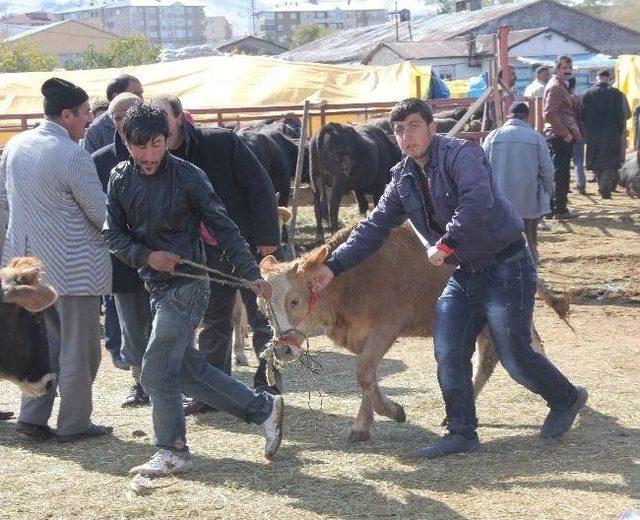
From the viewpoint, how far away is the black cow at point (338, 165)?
15742 millimetres

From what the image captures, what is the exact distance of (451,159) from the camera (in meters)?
5.73

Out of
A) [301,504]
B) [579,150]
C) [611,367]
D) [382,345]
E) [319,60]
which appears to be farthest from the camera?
[319,60]

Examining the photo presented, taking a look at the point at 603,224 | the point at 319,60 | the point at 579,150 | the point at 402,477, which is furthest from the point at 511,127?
the point at 319,60

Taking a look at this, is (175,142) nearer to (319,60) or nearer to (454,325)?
(454,325)

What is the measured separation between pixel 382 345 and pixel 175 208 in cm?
164

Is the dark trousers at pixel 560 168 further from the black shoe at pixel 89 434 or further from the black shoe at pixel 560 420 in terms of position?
the black shoe at pixel 89 434

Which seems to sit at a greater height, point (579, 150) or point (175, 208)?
point (175, 208)

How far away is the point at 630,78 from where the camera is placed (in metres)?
28.3

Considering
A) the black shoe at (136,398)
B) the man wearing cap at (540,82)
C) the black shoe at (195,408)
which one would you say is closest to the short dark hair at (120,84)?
the black shoe at (136,398)

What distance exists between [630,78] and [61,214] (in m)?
24.1

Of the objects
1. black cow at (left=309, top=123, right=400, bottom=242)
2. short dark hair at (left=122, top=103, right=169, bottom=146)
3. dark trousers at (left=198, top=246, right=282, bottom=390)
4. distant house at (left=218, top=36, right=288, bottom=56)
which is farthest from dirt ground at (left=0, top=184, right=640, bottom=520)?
distant house at (left=218, top=36, right=288, bottom=56)

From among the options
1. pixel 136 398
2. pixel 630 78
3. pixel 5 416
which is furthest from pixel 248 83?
pixel 5 416

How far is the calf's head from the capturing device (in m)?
6.09

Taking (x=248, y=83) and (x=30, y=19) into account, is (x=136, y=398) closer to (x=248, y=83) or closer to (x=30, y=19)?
(x=248, y=83)
